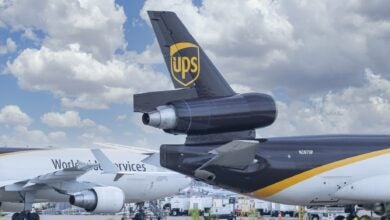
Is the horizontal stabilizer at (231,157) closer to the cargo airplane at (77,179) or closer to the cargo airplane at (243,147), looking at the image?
the cargo airplane at (243,147)

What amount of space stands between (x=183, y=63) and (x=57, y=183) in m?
18.0

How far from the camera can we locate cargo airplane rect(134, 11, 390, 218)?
15866mm

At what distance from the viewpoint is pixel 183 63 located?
17062mm

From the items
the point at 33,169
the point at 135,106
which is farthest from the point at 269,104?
the point at 33,169

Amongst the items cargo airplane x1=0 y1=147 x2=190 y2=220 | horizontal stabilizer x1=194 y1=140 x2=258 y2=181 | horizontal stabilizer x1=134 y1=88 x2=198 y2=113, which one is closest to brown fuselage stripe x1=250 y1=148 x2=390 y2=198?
horizontal stabilizer x1=194 y1=140 x2=258 y2=181

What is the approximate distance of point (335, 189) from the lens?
2220cm

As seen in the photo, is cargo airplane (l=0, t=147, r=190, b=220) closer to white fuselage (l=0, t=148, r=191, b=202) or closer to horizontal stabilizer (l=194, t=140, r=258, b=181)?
white fuselage (l=0, t=148, r=191, b=202)

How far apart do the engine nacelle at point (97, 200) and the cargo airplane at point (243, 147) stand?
1084 centimetres

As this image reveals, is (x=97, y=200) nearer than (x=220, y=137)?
No

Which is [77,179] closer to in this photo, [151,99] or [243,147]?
[243,147]

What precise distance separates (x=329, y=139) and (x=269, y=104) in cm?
763

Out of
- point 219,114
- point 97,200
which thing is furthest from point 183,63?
point 97,200

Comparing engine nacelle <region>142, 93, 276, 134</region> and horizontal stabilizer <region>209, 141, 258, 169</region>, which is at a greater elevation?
engine nacelle <region>142, 93, 276, 134</region>

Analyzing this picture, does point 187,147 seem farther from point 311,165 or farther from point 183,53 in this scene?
point 311,165
